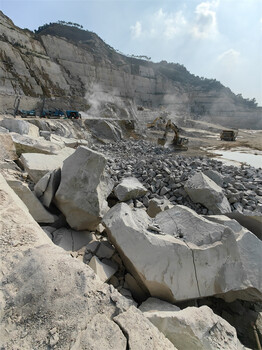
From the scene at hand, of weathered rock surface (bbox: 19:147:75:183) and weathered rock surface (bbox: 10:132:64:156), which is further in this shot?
weathered rock surface (bbox: 10:132:64:156)

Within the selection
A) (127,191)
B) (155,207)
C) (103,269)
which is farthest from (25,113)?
(103,269)

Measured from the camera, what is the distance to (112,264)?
264cm

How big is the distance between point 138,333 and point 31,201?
2.33 metres

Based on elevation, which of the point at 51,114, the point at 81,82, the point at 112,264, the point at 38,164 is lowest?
the point at 112,264

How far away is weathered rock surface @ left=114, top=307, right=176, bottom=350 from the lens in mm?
1127

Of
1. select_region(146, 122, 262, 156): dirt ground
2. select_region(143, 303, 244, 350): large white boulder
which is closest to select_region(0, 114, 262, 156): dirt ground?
select_region(146, 122, 262, 156): dirt ground

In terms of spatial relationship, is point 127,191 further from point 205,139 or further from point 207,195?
point 205,139

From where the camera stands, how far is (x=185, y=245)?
90.7 inches

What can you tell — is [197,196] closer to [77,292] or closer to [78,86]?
[77,292]

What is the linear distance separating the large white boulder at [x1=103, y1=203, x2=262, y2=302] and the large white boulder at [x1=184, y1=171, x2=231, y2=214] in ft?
5.17

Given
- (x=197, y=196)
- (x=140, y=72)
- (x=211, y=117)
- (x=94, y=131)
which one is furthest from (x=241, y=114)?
(x=197, y=196)

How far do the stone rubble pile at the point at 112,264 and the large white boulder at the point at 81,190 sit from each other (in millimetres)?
15

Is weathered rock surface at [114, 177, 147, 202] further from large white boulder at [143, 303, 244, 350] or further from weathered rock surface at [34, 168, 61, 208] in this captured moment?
large white boulder at [143, 303, 244, 350]

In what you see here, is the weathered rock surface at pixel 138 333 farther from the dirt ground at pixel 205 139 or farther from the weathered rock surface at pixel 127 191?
the dirt ground at pixel 205 139
